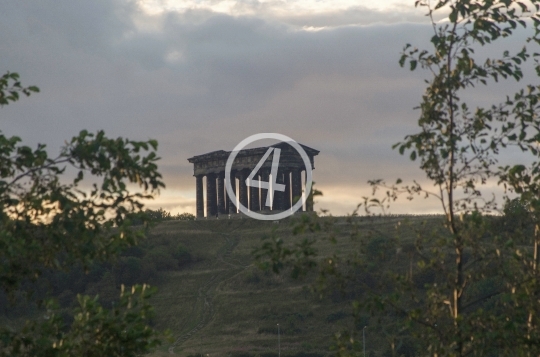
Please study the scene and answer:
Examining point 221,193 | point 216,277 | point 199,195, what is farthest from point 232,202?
point 216,277

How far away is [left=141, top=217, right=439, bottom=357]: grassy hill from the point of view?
226 feet

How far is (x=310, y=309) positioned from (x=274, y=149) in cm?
3542

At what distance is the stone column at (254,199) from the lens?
115500 mm

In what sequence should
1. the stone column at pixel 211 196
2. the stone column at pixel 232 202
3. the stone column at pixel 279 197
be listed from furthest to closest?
the stone column at pixel 211 196 < the stone column at pixel 232 202 < the stone column at pixel 279 197

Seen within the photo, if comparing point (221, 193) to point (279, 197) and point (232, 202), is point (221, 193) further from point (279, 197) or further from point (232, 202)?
→ point (279, 197)

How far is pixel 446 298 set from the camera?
1295 centimetres

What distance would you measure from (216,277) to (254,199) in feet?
70.4

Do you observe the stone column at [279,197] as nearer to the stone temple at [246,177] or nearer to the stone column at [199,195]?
the stone temple at [246,177]

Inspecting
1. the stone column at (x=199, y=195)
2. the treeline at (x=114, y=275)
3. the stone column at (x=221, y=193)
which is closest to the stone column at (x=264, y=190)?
the stone column at (x=221, y=193)

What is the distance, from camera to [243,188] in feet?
380

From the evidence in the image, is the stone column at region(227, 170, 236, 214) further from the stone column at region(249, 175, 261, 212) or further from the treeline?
the treeline

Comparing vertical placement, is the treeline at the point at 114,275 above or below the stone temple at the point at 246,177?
below

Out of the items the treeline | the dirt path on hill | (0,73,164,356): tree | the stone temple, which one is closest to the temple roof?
the stone temple

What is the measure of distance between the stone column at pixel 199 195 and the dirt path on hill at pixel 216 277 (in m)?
3.16
